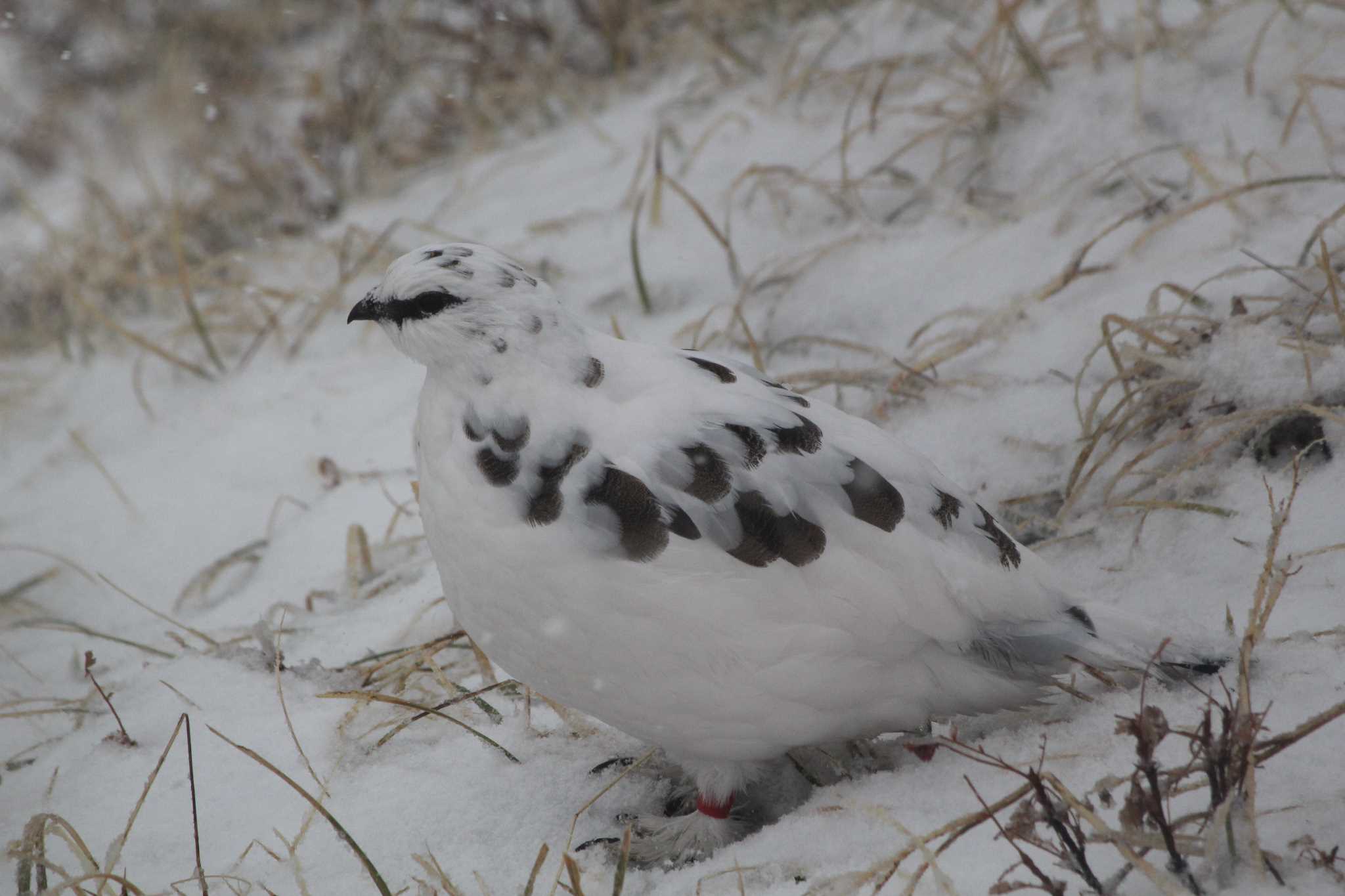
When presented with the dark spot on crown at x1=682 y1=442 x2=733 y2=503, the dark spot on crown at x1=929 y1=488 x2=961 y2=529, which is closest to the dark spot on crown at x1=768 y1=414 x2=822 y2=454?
the dark spot on crown at x1=682 y1=442 x2=733 y2=503

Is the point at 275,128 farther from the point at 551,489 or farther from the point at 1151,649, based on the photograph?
the point at 1151,649

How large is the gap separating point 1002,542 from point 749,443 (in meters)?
0.47

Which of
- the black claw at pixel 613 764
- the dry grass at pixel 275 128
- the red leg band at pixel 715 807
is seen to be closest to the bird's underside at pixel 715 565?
the red leg band at pixel 715 807

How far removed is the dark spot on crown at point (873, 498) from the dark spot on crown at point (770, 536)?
83mm

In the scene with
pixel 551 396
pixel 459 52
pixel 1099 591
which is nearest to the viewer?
pixel 551 396

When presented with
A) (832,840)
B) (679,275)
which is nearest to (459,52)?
(679,275)

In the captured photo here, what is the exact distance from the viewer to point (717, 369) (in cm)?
182

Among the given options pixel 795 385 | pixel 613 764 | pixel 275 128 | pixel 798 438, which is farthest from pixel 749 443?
pixel 275 128

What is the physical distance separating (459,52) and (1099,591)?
415 centimetres

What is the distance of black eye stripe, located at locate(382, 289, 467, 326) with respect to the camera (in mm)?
1712

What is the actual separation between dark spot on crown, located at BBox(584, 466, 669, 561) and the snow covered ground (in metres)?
0.46

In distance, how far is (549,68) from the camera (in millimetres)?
4855

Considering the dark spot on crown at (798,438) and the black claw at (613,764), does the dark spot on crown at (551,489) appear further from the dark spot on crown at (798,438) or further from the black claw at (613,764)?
the black claw at (613,764)

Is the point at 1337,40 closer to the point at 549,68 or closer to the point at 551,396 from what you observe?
the point at 551,396
